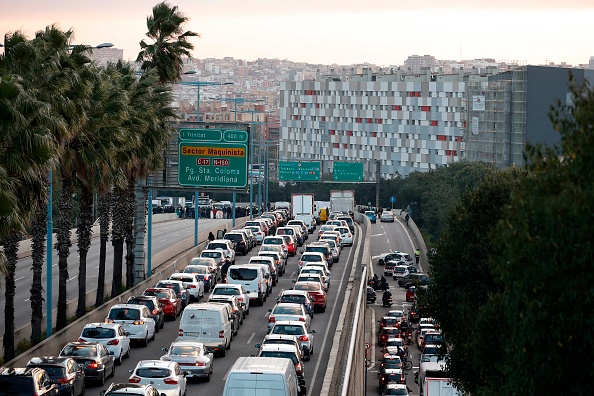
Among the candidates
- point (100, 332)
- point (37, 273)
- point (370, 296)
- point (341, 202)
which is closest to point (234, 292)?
point (37, 273)

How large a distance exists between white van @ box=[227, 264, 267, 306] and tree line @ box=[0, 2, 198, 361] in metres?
4.80

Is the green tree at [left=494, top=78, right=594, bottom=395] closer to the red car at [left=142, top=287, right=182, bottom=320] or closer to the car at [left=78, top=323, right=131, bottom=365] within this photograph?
the car at [left=78, top=323, right=131, bottom=365]

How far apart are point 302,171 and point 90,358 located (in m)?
91.6

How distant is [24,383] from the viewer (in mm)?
24672

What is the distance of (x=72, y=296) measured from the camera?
173 feet

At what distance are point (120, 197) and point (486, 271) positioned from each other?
2393 centimetres

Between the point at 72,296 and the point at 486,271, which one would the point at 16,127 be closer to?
the point at 486,271

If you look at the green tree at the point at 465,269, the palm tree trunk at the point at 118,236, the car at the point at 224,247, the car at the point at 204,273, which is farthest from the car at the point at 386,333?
the green tree at the point at 465,269

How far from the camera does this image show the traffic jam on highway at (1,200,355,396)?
25984mm

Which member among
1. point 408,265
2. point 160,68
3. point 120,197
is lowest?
point 408,265

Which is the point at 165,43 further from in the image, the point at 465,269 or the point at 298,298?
the point at 465,269

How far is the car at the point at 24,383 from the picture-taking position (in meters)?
24.5

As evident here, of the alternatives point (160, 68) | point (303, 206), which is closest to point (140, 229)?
point (160, 68)

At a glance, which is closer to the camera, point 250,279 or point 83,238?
point 83,238
